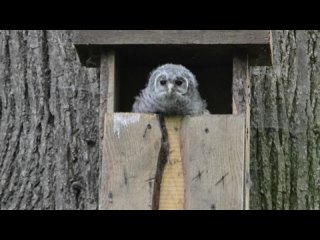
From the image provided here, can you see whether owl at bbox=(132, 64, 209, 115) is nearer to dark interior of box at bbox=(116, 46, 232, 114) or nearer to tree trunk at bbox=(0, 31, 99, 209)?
dark interior of box at bbox=(116, 46, 232, 114)

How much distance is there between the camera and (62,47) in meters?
4.75

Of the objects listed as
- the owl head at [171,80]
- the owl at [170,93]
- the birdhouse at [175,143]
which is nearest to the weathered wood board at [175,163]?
the birdhouse at [175,143]

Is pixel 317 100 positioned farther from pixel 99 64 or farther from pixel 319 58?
pixel 99 64

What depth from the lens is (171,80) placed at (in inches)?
166

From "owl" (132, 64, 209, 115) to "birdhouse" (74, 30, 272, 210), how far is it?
9.1 inches

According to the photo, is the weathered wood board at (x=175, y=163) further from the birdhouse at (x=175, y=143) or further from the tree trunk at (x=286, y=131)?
the tree trunk at (x=286, y=131)

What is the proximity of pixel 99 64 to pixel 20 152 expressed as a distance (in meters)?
0.72

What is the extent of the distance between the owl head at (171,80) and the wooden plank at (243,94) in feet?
A: 1.09

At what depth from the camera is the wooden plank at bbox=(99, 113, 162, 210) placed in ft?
12.4

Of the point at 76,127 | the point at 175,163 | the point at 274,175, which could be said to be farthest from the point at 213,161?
the point at 76,127

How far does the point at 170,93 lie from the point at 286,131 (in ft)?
2.53

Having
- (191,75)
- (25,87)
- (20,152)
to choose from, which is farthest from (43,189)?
(191,75)

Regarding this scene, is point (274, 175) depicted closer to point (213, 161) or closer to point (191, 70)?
point (191, 70)

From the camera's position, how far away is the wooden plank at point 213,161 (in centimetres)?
375
